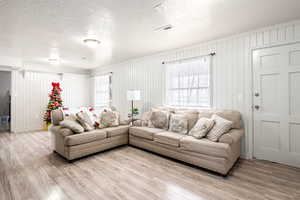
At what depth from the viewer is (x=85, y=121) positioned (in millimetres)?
3545

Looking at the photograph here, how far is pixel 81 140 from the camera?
3.17 meters

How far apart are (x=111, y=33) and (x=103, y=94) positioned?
3938 millimetres

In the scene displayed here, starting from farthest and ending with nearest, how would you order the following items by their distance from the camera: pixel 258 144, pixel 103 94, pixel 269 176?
1. pixel 103 94
2. pixel 258 144
3. pixel 269 176

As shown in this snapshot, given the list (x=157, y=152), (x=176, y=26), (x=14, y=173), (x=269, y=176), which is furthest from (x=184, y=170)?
(x=14, y=173)

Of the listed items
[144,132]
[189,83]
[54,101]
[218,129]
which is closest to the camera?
[218,129]

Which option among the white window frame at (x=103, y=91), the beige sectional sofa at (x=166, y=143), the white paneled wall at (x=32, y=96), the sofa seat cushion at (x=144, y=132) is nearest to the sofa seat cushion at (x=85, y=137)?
the beige sectional sofa at (x=166, y=143)

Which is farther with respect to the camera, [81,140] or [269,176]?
[81,140]

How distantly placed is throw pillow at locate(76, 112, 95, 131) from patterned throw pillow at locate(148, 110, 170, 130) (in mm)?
1452

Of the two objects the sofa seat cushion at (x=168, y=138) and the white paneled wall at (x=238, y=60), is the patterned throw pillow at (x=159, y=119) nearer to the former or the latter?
the sofa seat cushion at (x=168, y=138)

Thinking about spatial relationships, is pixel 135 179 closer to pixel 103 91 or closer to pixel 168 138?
pixel 168 138

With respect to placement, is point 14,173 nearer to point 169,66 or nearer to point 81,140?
point 81,140

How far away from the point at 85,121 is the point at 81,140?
1.68 ft

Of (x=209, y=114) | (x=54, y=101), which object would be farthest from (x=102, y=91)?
(x=209, y=114)

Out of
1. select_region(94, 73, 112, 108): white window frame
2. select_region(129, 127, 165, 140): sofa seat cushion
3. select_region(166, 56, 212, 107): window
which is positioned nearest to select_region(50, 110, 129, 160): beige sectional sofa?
select_region(129, 127, 165, 140): sofa seat cushion
